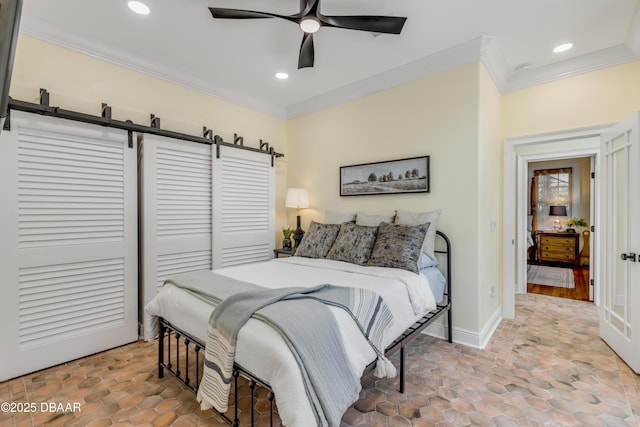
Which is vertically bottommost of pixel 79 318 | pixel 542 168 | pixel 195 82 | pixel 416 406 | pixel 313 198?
pixel 416 406

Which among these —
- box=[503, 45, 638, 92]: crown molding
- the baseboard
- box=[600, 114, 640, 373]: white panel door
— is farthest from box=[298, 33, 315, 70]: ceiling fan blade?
the baseboard

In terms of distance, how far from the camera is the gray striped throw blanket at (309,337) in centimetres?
131

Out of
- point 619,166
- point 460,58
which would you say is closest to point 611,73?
point 619,166

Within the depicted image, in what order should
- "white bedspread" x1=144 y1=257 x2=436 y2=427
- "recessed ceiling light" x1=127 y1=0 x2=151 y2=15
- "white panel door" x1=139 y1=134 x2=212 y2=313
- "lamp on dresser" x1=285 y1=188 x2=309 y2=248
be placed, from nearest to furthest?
1. "white bedspread" x1=144 y1=257 x2=436 y2=427
2. "recessed ceiling light" x1=127 y1=0 x2=151 y2=15
3. "white panel door" x1=139 y1=134 x2=212 y2=313
4. "lamp on dresser" x1=285 y1=188 x2=309 y2=248

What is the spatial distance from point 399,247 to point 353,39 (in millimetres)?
1942

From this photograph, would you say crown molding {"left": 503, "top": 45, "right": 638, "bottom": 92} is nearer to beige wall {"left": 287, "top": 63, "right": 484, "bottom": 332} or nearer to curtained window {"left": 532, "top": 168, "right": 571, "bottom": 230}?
beige wall {"left": 287, "top": 63, "right": 484, "bottom": 332}

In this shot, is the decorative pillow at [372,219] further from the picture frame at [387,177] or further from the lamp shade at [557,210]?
the lamp shade at [557,210]

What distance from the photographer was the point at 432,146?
3082 millimetres

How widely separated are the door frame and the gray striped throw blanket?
2.48 meters

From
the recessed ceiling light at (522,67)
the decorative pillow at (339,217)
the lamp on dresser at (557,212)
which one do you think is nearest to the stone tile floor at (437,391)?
the decorative pillow at (339,217)

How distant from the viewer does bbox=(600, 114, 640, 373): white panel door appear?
94.5 inches

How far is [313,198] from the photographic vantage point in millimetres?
4215

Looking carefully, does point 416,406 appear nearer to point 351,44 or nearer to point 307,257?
point 307,257

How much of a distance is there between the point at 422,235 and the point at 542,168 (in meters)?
6.58
